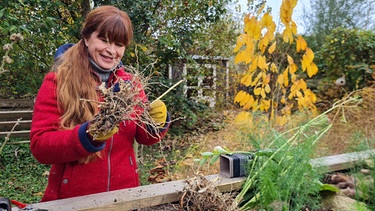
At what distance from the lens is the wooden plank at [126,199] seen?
1.12 m

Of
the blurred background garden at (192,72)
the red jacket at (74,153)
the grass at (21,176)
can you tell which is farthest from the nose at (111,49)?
the grass at (21,176)

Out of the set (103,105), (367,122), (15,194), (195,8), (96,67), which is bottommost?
(15,194)

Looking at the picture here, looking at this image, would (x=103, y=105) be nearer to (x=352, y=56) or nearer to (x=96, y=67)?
(x=96, y=67)

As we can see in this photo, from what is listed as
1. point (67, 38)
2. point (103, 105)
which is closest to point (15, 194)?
point (67, 38)

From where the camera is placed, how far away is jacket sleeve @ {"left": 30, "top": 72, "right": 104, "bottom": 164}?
1090 millimetres

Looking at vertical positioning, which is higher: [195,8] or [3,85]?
[195,8]

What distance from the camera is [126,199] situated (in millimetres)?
1176

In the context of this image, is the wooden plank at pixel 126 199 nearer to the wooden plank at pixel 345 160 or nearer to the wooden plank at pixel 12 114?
the wooden plank at pixel 345 160

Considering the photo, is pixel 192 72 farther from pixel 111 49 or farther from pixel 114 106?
pixel 114 106

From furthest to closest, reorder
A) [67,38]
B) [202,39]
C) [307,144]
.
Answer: [202,39] < [67,38] < [307,144]

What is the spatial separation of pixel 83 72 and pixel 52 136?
0.30 m

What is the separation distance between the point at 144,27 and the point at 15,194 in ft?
7.93

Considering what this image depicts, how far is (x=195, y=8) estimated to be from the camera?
4.84 m

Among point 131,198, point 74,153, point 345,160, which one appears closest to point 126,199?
point 131,198
